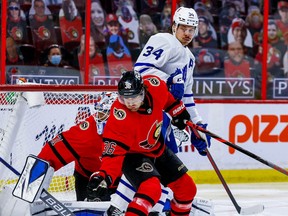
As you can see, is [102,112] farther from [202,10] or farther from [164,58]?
[202,10]

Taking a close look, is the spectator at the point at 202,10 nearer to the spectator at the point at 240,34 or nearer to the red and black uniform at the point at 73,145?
the spectator at the point at 240,34

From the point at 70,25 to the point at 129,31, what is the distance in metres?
0.53

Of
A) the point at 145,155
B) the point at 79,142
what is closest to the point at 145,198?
the point at 145,155

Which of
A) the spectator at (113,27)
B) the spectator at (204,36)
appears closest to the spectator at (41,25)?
the spectator at (113,27)

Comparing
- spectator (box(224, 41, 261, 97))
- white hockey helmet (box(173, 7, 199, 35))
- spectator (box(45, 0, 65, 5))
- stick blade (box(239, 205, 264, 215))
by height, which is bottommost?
stick blade (box(239, 205, 264, 215))

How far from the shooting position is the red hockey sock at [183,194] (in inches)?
179

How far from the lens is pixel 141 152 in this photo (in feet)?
14.5

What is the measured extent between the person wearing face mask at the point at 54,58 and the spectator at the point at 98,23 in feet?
1.08

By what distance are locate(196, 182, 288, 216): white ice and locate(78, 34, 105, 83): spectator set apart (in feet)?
4.14

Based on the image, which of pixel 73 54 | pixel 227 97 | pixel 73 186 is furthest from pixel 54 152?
pixel 227 97

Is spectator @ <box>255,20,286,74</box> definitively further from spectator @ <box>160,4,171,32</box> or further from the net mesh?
the net mesh

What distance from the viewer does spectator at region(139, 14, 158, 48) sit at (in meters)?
7.93

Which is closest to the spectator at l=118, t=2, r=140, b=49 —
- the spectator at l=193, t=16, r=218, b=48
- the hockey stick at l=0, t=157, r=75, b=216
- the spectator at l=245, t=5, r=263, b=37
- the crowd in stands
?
the crowd in stands

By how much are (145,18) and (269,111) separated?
125 cm
